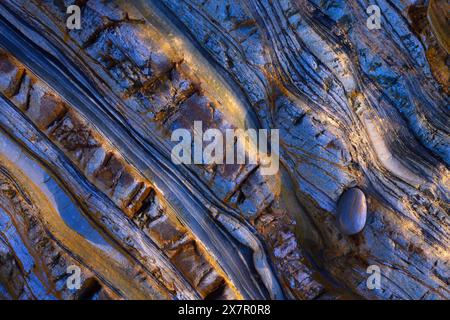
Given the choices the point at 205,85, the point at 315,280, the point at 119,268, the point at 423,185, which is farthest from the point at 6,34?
the point at 423,185

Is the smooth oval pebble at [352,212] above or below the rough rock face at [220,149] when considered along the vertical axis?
below

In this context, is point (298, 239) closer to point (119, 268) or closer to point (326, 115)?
point (326, 115)

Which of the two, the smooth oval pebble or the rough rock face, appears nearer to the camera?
the rough rock face

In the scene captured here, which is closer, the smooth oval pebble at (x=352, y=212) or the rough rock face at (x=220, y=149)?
the rough rock face at (x=220, y=149)

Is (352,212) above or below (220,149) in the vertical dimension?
below
